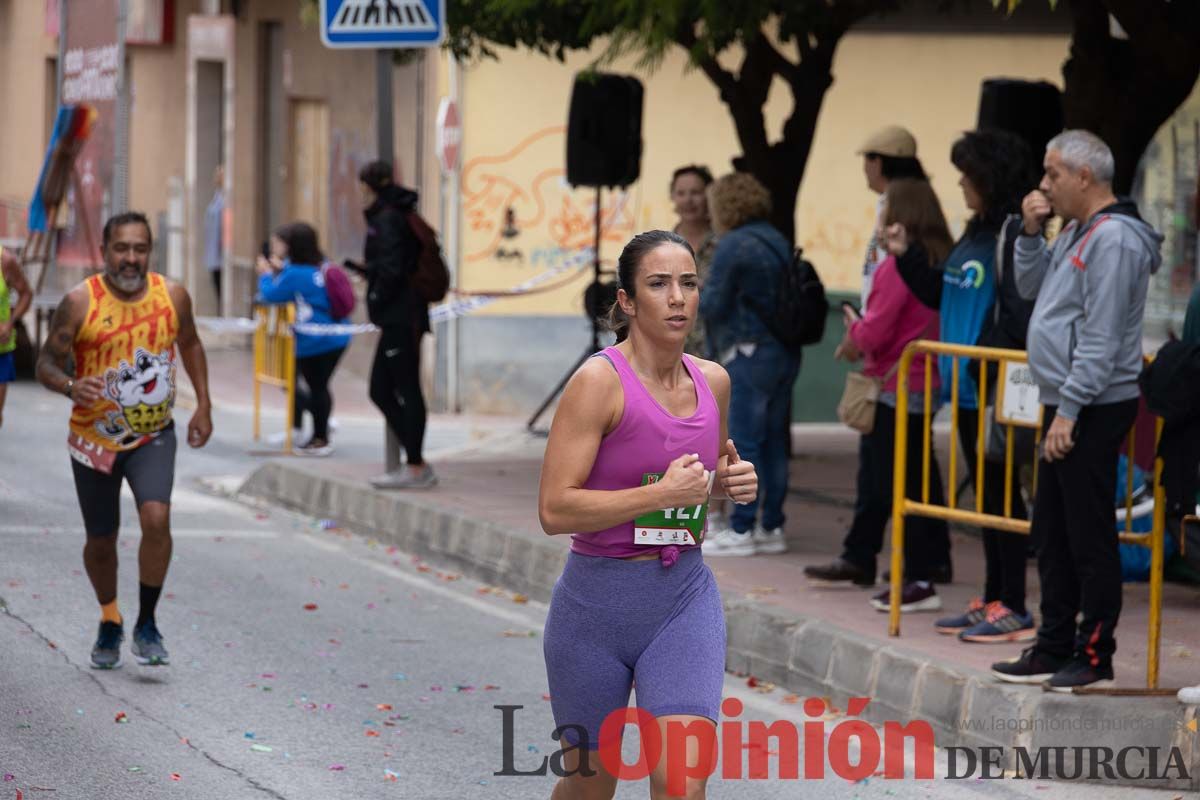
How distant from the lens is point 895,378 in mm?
9078

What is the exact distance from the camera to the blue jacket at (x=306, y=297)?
602 inches

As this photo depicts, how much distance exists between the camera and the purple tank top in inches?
192

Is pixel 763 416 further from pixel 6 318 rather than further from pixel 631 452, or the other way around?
pixel 631 452

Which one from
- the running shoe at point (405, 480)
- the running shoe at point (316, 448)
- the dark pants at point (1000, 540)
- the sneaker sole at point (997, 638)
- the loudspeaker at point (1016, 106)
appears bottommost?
the running shoe at point (316, 448)

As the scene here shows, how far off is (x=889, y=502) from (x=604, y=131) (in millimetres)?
6736

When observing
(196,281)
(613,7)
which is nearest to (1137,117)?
(613,7)

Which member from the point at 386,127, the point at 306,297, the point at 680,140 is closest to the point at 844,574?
the point at 386,127

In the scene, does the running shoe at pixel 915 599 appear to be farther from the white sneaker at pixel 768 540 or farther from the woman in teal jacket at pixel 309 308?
the woman in teal jacket at pixel 309 308

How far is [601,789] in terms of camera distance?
4875mm

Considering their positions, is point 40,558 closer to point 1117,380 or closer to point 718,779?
point 718,779

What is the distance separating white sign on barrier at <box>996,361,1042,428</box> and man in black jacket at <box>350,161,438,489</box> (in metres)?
5.35

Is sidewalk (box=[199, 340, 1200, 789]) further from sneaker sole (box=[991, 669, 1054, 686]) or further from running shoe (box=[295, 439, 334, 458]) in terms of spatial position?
running shoe (box=[295, 439, 334, 458])

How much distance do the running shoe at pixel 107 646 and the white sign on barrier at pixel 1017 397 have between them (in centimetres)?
358

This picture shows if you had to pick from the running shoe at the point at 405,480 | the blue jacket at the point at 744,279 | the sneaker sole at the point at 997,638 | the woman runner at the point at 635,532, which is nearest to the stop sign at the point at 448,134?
the running shoe at the point at 405,480
